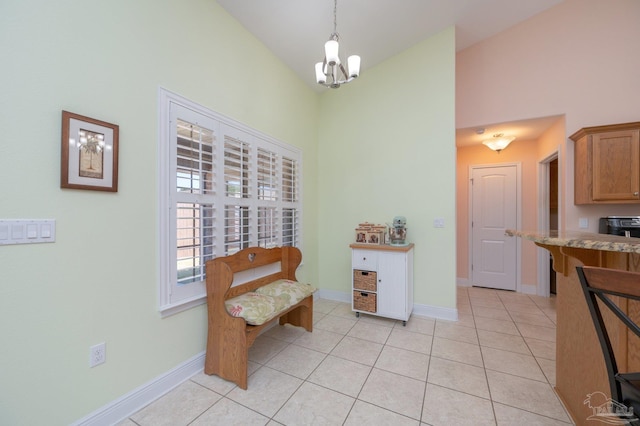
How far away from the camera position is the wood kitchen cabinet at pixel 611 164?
251cm

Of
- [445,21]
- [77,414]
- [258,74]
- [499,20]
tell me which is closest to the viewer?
[77,414]

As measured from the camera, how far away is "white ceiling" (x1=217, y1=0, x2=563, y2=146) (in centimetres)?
234

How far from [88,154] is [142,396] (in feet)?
4.98

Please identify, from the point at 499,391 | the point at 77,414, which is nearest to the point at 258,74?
the point at 77,414

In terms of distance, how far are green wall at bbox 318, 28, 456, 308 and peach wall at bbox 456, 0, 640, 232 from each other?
→ 0.87m

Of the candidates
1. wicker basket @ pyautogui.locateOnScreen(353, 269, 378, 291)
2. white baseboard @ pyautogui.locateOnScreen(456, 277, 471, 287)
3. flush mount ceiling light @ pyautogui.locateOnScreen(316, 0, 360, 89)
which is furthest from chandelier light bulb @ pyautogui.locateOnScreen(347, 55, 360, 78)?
white baseboard @ pyautogui.locateOnScreen(456, 277, 471, 287)

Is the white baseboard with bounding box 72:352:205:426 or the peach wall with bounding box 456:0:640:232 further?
the peach wall with bounding box 456:0:640:232

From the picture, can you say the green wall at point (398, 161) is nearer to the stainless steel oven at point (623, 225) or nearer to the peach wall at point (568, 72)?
the peach wall at point (568, 72)

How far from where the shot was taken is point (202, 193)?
197 cm

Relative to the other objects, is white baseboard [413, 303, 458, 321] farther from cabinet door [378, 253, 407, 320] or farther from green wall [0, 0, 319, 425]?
green wall [0, 0, 319, 425]

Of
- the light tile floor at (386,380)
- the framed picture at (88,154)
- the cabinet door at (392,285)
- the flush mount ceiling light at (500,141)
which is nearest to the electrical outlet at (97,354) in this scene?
the light tile floor at (386,380)

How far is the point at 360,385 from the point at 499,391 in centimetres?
96

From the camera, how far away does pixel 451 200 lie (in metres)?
2.91

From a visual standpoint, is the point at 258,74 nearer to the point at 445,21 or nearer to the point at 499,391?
the point at 445,21
